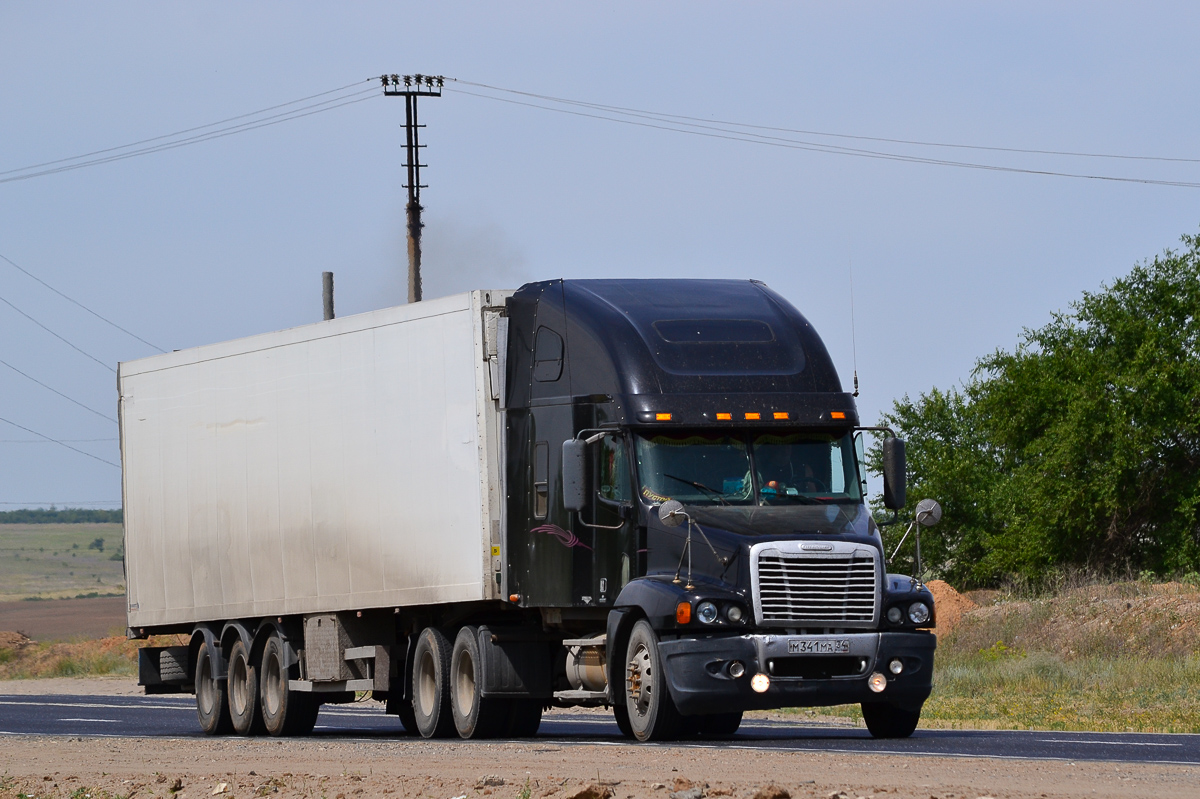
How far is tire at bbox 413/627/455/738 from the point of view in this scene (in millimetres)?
19484

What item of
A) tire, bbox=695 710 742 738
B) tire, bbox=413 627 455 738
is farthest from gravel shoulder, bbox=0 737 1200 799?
tire, bbox=695 710 742 738

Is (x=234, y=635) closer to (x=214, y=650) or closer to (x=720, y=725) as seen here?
(x=214, y=650)

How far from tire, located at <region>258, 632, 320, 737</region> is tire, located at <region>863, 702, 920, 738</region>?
7.46 meters

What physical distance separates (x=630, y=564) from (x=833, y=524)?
1.81 meters

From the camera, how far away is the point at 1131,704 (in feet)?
76.2

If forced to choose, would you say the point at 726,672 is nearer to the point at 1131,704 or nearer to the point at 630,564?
the point at 630,564

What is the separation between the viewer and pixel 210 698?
79.3 ft

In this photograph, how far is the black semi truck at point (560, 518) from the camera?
16.4m

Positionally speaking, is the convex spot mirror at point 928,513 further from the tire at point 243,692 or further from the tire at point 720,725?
the tire at point 243,692

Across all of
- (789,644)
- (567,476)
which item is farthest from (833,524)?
(567,476)

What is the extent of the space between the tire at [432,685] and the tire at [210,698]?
4494 millimetres

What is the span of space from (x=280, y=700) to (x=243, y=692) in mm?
1081

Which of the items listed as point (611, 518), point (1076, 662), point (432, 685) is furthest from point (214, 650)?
point (1076, 662)

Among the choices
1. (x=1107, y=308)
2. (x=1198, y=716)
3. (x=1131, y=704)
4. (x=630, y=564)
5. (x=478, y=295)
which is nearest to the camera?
(x=630, y=564)
